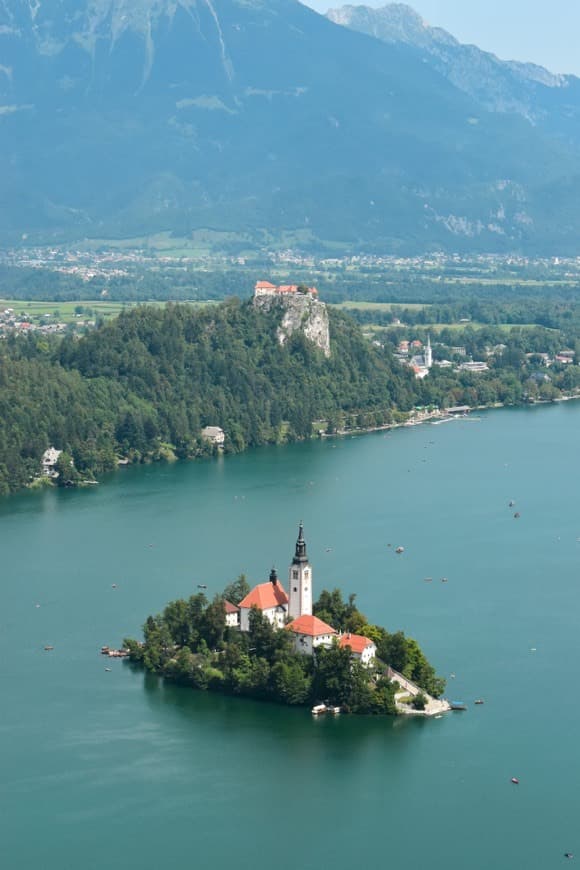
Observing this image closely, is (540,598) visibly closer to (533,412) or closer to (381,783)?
(381,783)

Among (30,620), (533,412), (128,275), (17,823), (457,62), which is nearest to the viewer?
(17,823)

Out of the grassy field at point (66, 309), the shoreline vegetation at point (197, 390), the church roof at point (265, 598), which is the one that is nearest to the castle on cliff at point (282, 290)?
the shoreline vegetation at point (197, 390)

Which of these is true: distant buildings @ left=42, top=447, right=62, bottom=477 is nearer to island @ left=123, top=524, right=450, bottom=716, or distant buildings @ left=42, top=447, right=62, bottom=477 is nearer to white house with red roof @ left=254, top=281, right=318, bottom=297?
white house with red roof @ left=254, top=281, right=318, bottom=297

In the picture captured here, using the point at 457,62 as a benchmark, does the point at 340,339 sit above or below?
below

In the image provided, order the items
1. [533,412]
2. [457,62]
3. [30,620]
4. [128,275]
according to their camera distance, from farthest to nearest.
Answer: [457,62] < [128,275] < [533,412] < [30,620]

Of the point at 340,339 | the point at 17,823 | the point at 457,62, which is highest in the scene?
the point at 457,62

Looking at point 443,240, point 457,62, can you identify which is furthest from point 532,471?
point 457,62

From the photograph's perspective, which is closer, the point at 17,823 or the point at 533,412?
the point at 17,823

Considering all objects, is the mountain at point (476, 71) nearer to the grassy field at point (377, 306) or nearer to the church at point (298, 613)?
the grassy field at point (377, 306)
